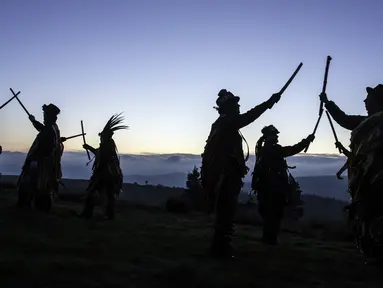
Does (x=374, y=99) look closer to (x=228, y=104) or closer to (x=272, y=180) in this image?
(x=228, y=104)

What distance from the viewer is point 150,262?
256 inches

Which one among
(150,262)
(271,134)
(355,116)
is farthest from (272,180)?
(150,262)

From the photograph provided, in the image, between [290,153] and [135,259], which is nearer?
[135,259]

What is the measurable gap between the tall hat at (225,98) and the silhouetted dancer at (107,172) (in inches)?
253

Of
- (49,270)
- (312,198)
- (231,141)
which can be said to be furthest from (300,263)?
(312,198)

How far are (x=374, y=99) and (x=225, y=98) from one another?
2.34 meters

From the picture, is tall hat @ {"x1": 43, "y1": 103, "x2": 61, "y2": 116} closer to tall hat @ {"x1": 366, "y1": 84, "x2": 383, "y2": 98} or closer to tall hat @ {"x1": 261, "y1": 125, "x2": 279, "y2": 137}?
tall hat @ {"x1": 261, "y1": 125, "x2": 279, "y2": 137}

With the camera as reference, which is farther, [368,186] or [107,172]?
[107,172]

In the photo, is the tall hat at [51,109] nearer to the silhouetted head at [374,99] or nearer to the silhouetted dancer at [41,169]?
the silhouetted dancer at [41,169]

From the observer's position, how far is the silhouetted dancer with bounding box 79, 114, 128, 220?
13.8m

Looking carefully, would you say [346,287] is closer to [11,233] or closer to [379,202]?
[379,202]

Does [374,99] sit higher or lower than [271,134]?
higher

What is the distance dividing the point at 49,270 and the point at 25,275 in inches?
12.7

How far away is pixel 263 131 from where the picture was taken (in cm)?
1127
